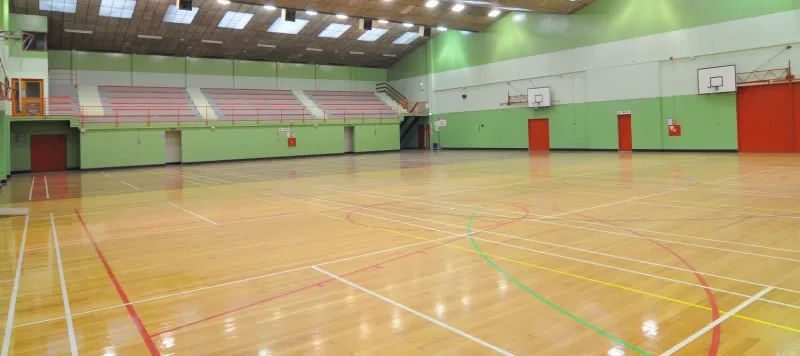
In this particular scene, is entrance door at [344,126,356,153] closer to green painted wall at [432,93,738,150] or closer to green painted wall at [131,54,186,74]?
green painted wall at [432,93,738,150]

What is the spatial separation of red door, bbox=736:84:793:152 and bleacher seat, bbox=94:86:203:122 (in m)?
26.4

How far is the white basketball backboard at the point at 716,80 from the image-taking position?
20872mm

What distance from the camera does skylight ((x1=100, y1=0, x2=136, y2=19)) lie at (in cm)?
2275

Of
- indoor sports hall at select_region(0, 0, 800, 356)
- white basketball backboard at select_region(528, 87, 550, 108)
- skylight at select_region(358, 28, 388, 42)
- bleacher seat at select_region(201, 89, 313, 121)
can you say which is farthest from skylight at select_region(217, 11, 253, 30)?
white basketball backboard at select_region(528, 87, 550, 108)

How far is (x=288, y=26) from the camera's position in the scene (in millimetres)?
28781

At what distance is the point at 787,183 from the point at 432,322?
35.3 feet

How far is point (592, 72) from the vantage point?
2595cm

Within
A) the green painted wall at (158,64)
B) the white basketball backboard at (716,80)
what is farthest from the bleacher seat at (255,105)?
the white basketball backboard at (716,80)

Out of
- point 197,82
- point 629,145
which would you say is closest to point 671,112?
point 629,145

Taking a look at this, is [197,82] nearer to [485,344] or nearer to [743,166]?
[743,166]

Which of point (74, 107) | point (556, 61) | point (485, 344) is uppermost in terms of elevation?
point (556, 61)

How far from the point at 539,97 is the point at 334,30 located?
12581 mm

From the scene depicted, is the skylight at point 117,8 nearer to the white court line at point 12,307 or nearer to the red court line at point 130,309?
the white court line at point 12,307

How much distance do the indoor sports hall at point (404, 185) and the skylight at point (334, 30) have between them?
259 mm
